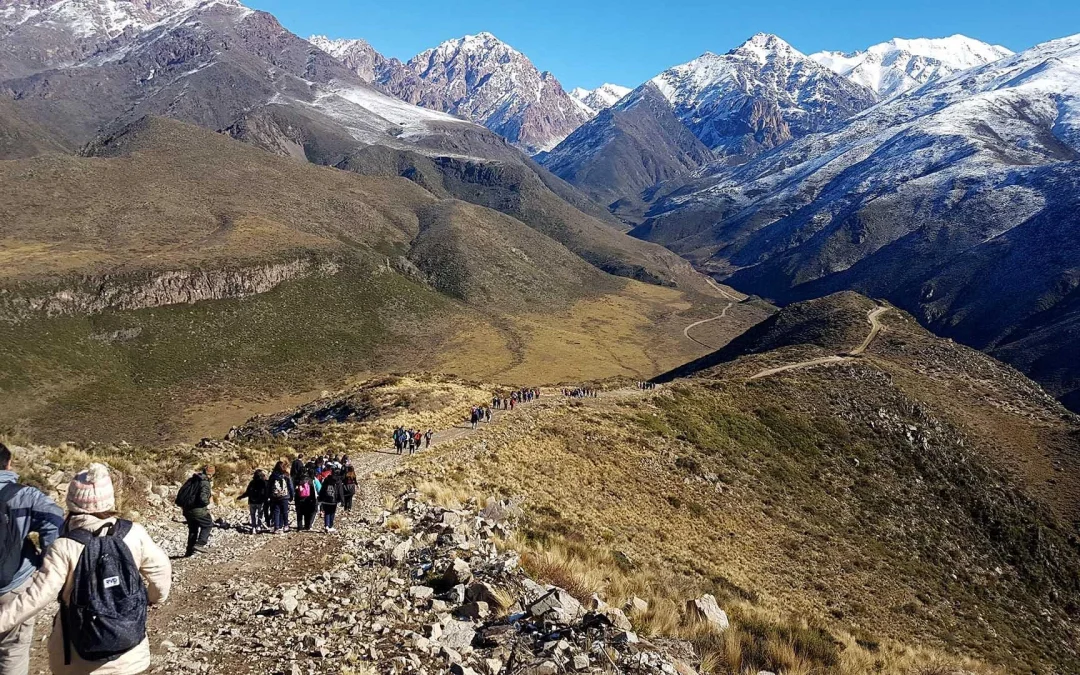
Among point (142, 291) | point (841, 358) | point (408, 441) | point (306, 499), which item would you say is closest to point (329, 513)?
point (306, 499)

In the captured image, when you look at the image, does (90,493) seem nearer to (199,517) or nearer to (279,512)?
(199,517)

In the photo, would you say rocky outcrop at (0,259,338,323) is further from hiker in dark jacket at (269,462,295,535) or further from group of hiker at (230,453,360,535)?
hiker in dark jacket at (269,462,295,535)

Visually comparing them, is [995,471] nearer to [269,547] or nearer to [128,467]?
[269,547]

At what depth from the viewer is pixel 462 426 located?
4172 cm

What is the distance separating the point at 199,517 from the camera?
48.4 feet

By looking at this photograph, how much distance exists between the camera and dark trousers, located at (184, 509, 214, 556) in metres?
14.7

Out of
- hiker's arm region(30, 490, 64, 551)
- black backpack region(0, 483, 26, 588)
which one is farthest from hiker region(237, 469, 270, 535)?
black backpack region(0, 483, 26, 588)

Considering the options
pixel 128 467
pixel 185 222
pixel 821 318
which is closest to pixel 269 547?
pixel 128 467

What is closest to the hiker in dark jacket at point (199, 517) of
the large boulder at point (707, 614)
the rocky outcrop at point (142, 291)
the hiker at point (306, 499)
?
the hiker at point (306, 499)

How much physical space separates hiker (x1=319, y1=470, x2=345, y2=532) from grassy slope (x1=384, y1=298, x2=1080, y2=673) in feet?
20.0

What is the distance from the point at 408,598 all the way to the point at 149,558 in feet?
22.7

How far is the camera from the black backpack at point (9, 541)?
5.93m

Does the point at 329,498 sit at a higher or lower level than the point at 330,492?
lower

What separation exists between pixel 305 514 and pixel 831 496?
34.4 meters
